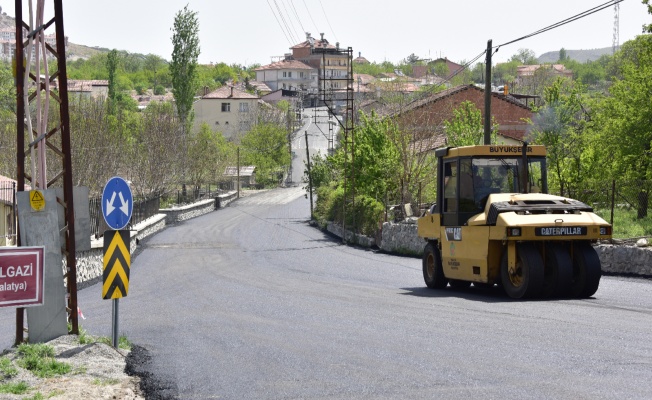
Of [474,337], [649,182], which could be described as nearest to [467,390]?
[474,337]

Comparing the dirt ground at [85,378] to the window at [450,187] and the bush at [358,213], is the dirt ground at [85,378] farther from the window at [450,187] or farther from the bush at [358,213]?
the bush at [358,213]

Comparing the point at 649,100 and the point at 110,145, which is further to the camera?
the point at 110,145

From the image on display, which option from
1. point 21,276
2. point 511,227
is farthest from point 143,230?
point 21,276

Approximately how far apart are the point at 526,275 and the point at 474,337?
4.95 m

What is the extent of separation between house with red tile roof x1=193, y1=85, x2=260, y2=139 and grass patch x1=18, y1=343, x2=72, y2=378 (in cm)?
14699

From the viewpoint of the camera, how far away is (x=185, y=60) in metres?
99.4

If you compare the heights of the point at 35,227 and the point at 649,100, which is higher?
the point at 649,100

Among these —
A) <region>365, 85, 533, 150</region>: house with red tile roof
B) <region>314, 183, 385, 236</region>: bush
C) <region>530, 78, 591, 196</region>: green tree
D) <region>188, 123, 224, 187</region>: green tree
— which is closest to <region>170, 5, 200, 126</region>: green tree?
<region>188, 123, 224, 187</region>: green tree

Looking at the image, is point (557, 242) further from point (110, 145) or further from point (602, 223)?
point (110, 145)

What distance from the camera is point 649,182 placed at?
28.9 metres

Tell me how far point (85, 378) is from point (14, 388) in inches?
39.2

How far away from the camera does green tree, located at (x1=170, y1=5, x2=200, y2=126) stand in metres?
96.9

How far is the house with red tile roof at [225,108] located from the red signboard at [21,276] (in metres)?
147

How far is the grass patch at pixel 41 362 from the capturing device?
36.7 ft
